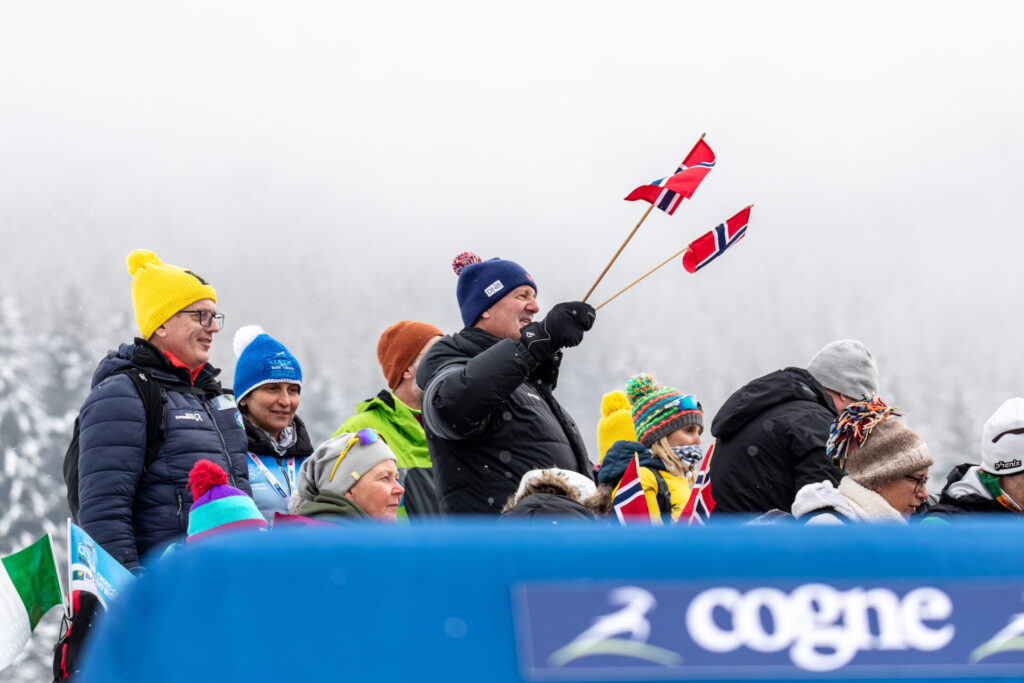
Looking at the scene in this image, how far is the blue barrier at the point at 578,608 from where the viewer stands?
741 mm

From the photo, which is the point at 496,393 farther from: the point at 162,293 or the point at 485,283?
the point at 162,293

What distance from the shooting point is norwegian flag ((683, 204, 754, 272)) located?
5.30 m

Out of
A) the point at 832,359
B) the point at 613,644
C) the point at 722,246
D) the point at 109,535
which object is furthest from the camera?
the point at 722,246

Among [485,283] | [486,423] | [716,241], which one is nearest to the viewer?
[486,423]

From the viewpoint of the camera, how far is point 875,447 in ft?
11.9

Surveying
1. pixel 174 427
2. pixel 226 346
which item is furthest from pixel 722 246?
pixel 226 346

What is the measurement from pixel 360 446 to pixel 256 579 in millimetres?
3402

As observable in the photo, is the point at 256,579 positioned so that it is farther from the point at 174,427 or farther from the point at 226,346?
the point at 226,346

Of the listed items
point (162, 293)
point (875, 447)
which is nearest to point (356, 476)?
point (162, 293)

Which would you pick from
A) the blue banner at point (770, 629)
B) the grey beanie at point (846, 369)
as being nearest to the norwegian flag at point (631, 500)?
the grey beanie at point (846, 369)

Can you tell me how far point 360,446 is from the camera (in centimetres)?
412

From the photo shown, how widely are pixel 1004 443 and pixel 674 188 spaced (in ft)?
5.39

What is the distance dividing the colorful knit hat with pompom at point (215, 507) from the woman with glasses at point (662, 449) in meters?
1.32

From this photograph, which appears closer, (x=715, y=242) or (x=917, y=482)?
(x=917, y=482)
